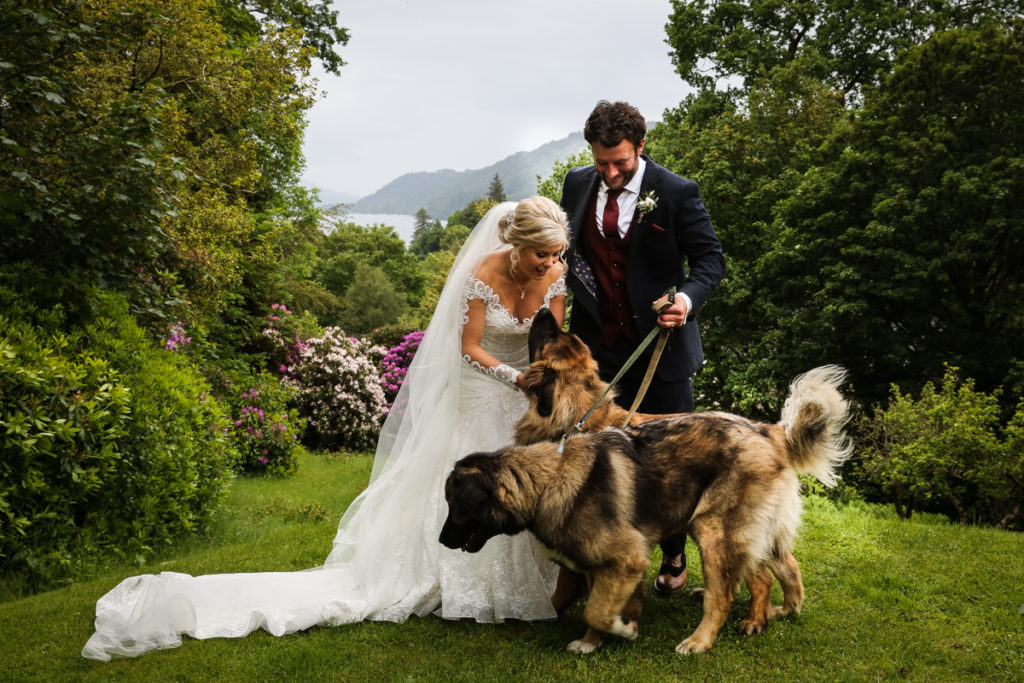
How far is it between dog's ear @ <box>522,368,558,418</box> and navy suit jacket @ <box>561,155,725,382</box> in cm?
80

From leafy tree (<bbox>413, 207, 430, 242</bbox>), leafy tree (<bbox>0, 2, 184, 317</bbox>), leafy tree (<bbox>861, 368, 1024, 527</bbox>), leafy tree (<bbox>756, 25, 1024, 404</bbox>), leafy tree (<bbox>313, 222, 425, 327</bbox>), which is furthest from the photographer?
leafy tree (<bbox>413, 207, 430, 242</bbox>)

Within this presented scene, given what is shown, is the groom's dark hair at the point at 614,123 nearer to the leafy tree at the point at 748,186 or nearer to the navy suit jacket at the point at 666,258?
the navy suit jacket at the point at 666,258

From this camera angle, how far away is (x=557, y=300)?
4.89 metres

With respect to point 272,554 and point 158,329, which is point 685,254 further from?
point 158,329

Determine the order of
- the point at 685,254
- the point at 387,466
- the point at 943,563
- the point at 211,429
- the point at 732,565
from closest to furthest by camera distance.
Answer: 1. the point at 732,565
2. the point at 685,254
3. the point at 387,466
4. the point at 943,563
5. the point at 211,429

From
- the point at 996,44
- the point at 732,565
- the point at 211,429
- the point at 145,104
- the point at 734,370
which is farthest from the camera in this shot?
the point at 734,370

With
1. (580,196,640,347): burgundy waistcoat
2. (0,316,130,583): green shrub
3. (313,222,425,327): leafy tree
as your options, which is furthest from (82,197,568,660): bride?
(313,222,425,327): leafy tree

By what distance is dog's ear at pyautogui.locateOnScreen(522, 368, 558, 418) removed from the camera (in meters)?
4.09

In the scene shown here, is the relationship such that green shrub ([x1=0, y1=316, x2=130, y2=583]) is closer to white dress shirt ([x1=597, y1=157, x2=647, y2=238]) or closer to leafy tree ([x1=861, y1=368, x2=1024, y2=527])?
white dress shirt ([x1=597, y1=157, x2=647, y2=238])

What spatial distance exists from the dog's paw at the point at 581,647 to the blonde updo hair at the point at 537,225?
8.05ft

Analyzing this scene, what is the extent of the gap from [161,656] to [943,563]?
5.88m

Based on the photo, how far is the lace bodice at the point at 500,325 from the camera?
15.3 feet

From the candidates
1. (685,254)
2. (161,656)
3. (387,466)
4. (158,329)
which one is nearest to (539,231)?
(685,254)

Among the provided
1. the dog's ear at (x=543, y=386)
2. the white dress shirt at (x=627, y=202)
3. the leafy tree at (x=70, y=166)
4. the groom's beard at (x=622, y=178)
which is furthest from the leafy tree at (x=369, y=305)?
the dog's ear at (x=543, y=386)
